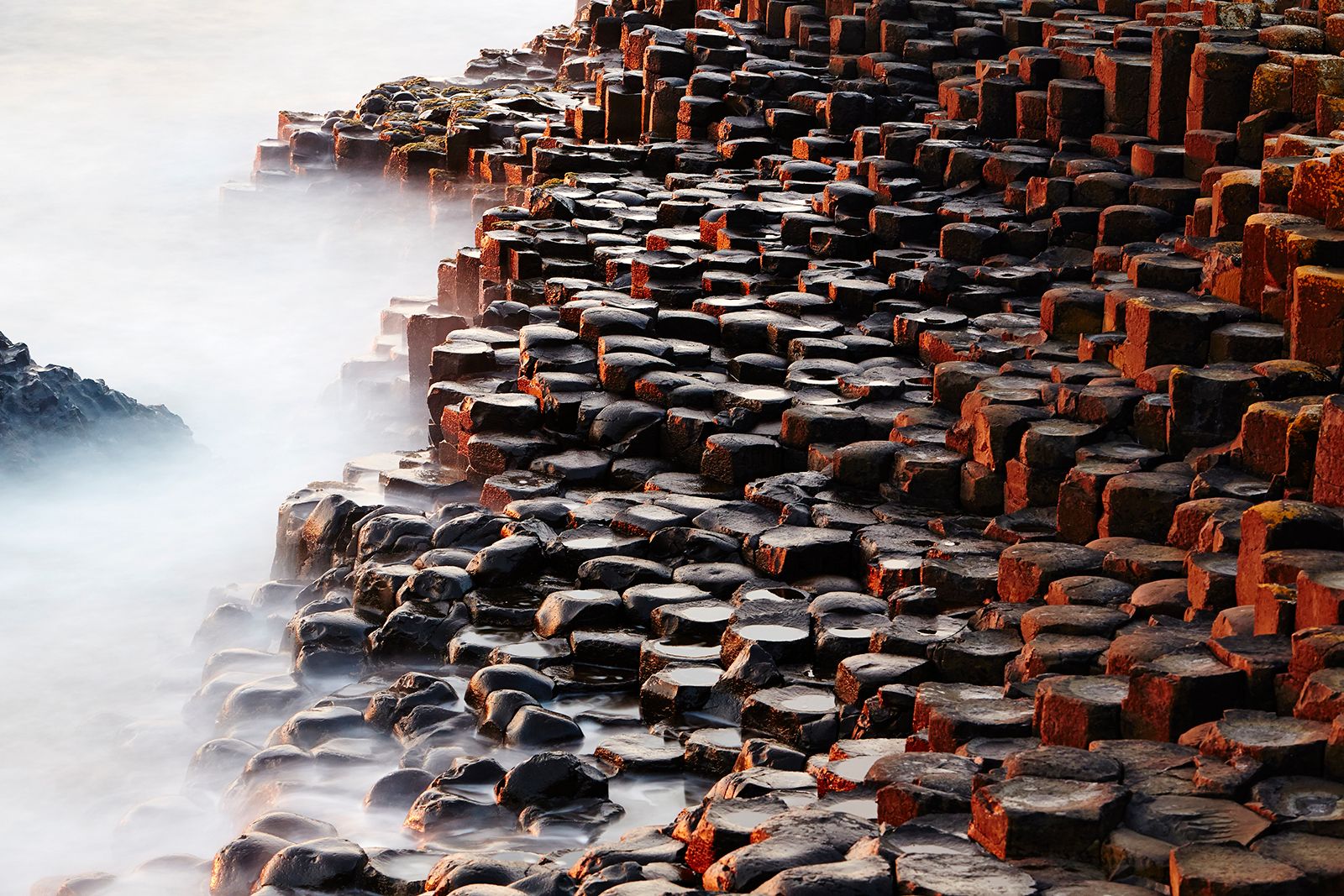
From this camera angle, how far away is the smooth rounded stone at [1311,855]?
133 inches

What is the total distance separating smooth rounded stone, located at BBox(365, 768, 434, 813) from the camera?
16.7 feet

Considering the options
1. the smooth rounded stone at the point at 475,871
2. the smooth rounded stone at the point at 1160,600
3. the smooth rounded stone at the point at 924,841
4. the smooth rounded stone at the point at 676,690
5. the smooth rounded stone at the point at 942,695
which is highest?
the smooth rounded stone at the point at 1160,600

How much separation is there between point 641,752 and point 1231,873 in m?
2.10

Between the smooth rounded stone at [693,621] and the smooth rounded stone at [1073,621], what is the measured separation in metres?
1.12

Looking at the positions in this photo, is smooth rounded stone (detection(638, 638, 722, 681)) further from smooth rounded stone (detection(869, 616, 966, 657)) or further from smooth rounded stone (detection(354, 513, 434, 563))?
smooth rounded stone (detection(354, 513, 434, 563))

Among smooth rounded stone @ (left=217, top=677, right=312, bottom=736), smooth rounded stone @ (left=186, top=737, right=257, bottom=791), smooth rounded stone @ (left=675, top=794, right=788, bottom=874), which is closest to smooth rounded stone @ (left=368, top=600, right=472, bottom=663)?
smooth rounded stone @ (left=217, top=677, right=312, bottom=736)

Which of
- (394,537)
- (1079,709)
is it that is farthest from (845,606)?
(394,537)

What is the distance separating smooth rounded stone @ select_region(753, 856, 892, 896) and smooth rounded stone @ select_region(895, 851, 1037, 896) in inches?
1.7

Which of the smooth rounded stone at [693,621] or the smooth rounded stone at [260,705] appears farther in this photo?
the smooth rounded stone at [260,705]

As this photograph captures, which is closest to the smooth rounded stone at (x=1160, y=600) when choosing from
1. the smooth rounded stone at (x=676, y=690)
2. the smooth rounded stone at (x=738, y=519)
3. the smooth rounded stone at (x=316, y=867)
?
the smooth rounded stone at (x=676, y=690)

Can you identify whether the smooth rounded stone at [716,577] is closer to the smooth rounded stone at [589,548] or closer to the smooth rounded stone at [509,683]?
the smooth rounded stone at [589,548]

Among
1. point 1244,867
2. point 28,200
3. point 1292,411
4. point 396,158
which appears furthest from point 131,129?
point 1244,867

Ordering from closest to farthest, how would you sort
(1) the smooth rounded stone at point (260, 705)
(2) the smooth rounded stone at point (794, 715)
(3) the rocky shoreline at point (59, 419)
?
(2) the smooth rounded stone at point (794, 715) < (1) the smooth rounded stone at point (260, 705) < (3) the rocky shoreline at point (59, 419)

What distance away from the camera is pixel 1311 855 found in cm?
346
